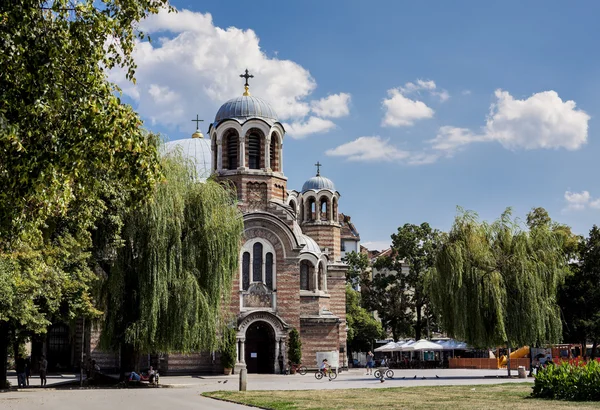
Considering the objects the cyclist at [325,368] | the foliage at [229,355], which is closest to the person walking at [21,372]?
the foliage at [229,355]

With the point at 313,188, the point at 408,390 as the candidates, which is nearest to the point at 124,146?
the point at 408,390

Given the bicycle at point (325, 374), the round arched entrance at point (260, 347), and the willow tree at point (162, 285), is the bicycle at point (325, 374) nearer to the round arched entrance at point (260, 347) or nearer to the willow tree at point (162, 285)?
the round arched entrance at point (260, 347)

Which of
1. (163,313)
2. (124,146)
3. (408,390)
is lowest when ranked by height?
(408,390)

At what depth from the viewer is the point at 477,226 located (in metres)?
35.8

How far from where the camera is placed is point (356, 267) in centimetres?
7262

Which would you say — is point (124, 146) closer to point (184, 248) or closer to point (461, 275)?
point (184, 248)

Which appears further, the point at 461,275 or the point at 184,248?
the point at 461,275

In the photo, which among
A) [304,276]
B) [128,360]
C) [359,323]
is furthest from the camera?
[359,323]

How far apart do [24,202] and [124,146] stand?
1786 mm

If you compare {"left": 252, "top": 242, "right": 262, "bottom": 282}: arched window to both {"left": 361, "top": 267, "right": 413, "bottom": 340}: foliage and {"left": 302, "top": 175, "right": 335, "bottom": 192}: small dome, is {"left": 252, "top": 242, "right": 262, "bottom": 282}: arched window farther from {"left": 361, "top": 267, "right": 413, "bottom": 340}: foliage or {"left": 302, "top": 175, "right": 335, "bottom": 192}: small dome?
{"left": 361, "top": 267, "right": 413, "bottom": 340}: foliage

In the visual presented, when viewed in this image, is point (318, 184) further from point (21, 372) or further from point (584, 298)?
point (21, 372)

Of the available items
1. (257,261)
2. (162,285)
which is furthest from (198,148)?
(162,285)

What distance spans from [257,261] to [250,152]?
659cm

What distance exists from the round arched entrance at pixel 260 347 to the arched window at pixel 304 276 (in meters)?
4.80
